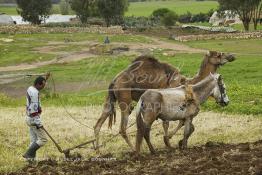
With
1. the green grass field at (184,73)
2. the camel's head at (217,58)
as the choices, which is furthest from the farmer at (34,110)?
the green grass field at (184,73)

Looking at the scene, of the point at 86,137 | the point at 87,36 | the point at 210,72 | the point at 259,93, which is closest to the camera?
the point at 210,72

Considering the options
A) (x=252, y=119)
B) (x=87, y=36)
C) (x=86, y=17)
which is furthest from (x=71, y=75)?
(x=86, y=17)

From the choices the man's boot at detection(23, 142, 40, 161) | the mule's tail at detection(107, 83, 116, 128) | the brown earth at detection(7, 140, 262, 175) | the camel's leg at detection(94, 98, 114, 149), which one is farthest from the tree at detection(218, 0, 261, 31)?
the man's boot at detection(23, 142, 40, 161)

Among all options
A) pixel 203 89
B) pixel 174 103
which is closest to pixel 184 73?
pixel 203 89

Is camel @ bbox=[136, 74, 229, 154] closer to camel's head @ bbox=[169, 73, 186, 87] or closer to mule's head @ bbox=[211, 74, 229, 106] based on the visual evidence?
mule's head @ bbox=[211, 74, 229, 106]

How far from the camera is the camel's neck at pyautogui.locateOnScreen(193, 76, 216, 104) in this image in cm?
1338

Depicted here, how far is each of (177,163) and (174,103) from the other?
6.66 ft

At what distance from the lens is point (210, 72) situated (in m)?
A: 14.9

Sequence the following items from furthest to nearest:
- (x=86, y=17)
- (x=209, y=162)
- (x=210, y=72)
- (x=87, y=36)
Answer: (x=86, y=17) < (x=87, y=36) < (x=210, y=72) < (x=209, y=162)

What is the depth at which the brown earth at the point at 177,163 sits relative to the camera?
34.0 ft

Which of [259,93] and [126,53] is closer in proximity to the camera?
[259,93]

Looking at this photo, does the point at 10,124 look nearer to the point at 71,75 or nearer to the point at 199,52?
the point at 71,75

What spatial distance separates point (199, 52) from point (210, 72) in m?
28.1

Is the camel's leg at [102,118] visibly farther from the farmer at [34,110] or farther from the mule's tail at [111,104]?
the farmer at [34,110]
